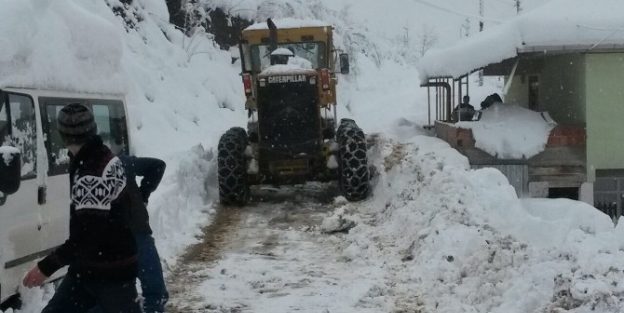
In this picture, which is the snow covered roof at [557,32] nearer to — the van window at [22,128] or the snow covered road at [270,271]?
the snow covered road at [270,271]

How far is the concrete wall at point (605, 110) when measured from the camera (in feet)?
43.9

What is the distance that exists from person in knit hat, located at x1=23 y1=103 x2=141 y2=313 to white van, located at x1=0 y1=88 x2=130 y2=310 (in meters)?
0.98

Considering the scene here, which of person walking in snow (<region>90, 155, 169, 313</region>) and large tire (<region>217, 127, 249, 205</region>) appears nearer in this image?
person walking in snow (<region>90, 155, 169, 313</region>)

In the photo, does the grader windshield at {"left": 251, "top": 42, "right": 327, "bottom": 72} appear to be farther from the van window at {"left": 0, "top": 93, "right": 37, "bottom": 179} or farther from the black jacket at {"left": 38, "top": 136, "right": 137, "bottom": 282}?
the black jacket at {"left": 38, "top": 136, "right": 137, "bottom": 282}

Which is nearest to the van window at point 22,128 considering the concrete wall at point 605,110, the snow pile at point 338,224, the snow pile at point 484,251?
the snow pile at point 484,251

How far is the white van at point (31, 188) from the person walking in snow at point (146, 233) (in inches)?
29.1

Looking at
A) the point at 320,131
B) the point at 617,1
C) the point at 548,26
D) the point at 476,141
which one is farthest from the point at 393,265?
the point at 617,1

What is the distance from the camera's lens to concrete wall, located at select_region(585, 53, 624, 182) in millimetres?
13383

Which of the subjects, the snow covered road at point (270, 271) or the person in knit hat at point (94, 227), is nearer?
the person in knit hat at point (94, 227)

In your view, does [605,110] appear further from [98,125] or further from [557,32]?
[98,125]

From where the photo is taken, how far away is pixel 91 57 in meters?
6.31

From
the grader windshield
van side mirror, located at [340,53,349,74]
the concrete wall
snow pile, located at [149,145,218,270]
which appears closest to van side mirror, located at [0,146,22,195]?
snow pile, located at [149,145,218,270]

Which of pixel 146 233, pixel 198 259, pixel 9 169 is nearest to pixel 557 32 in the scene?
pixel 198 259

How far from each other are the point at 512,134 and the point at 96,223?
11314mm
